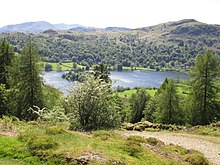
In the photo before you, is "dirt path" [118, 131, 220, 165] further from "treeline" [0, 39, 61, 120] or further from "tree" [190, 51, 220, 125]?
"treeline" [0, 39, 61, 120]

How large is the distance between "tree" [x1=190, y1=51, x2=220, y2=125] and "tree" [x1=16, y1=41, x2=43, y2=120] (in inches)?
780

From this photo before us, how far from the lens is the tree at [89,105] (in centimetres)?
2222

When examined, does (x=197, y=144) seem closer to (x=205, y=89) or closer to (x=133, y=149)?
(x=133, y=149)

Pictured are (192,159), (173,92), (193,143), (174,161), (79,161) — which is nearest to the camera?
(79,161)

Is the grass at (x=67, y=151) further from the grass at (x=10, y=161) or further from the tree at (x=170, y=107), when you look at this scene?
the tree at (x=170, y=107)

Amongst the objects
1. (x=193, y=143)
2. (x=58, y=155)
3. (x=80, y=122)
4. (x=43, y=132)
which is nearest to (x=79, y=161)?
(x=58, y=155)

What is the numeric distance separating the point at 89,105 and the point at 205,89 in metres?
21.3

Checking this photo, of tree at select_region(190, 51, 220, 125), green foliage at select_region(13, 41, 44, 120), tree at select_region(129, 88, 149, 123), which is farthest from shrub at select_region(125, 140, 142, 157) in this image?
tree at select_region(129, 88, 149, 123)

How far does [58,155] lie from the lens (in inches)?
491

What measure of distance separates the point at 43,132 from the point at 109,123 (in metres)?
8.19

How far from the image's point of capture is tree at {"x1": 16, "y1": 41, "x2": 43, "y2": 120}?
115 feet

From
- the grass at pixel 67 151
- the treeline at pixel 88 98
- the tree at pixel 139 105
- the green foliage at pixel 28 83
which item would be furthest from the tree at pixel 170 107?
the grass at pixel 67 151

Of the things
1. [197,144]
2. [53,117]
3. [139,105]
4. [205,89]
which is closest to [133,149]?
[197,144]

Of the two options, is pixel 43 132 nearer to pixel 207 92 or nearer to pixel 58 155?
pixel 58 155
